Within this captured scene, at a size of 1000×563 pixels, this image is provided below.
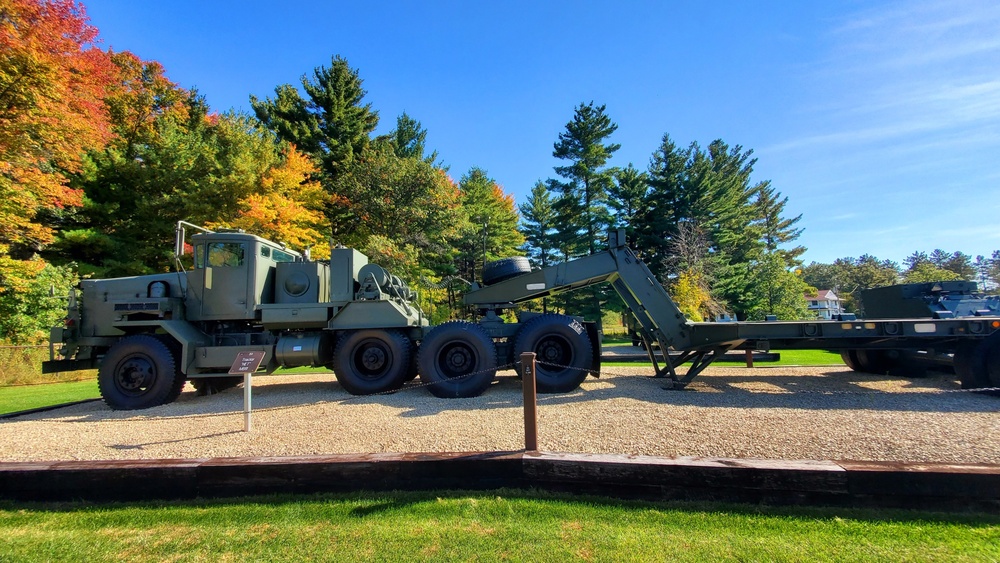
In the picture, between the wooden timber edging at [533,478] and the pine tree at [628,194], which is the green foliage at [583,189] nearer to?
the pine tree at [628,194]

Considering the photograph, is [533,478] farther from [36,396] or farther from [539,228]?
[539,228]

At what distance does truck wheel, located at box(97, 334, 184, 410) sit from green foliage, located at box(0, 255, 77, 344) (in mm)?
11647

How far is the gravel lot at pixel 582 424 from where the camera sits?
167 inches

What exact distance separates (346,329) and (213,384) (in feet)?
11.6

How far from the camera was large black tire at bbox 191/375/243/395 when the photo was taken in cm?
875

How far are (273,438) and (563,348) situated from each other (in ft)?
15.5

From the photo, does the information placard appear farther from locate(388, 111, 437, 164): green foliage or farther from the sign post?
locate(388, 111, 437, 164): green foliage

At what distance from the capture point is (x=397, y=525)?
3.04 metres

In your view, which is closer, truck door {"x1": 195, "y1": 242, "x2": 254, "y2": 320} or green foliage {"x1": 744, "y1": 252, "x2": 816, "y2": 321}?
truck door {"x1": 195, "y1": 242, "x2": 254, "y2": 320}

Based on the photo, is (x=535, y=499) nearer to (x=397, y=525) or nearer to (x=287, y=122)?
(x=397, y=525)

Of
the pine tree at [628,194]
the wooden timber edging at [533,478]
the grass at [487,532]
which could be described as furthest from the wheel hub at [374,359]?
the pine tree at [628,194]

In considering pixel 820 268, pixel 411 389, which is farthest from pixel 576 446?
pixel 820 268

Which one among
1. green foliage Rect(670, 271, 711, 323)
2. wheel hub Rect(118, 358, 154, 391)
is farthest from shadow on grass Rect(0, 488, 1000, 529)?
green foliage Rect(670, 271, 711, 323)

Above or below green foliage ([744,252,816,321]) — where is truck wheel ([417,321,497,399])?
below
